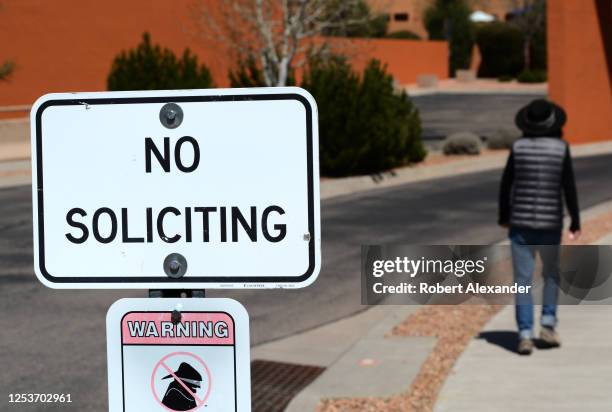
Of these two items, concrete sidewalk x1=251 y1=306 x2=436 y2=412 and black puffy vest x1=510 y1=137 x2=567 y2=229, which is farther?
black puffy vest x1=510 y1=137 x2=567 y2=229

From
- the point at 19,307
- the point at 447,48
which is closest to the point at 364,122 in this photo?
the point at 19,307

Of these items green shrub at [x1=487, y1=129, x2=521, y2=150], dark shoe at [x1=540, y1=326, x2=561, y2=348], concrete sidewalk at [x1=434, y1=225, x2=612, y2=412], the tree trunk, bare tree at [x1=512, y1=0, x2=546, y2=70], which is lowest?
concrete sidewalk at [x1=434, y1=225, x2=612, y2=412]

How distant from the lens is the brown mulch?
312 inches

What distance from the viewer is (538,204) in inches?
358

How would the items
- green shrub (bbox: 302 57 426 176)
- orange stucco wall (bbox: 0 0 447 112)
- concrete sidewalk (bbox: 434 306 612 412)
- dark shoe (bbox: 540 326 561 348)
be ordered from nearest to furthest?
concrete sidewalk (bbox: 434 306 612 412), dark shoe (bbox: 540 326 561 348), green shrub (bbox: 302 57 426 176), orange stucco wall (bbox: 0 0 447 112)

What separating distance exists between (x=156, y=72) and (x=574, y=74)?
434 inches

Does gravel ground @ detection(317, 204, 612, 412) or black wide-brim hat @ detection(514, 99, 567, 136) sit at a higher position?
black wide-brim hat @ detection(514, 99, 567, 136)

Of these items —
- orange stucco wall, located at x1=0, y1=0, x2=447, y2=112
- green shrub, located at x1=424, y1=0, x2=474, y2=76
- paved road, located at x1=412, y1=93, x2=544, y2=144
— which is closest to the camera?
orange stucco wall, located at x1=0, y1=0, x2=447, y2=112

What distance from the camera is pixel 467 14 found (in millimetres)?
71438

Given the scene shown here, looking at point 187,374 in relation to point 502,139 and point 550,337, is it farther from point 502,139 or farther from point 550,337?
point 502,139

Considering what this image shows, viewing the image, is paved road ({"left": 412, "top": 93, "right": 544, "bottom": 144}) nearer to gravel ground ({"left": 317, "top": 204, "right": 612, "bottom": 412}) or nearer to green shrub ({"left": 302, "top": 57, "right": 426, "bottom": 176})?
green shrub ({"left": 302, "top": 57, "right": 426, "bottom": 176})

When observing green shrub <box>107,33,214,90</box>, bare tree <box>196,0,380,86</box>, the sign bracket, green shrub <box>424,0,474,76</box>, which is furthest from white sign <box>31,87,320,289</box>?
green shrub <box>424,0,474,76</box>

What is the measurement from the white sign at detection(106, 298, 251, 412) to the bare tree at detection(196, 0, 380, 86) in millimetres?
23380

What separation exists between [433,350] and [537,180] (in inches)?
66.4
